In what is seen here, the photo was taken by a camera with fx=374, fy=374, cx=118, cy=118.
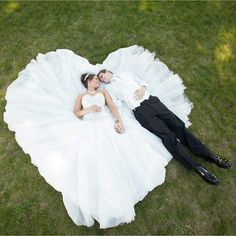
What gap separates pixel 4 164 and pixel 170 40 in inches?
156

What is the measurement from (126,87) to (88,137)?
115cm

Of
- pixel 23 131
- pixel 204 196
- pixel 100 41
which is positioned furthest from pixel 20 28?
pixel 204 196

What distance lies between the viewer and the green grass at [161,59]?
5.36m

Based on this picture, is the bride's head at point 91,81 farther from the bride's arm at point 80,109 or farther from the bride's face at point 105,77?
the bride's arm at point 80,109

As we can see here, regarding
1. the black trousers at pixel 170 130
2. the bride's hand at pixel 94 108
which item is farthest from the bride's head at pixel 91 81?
the black trousers at pixel 170 130

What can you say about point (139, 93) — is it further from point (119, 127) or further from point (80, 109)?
point (80, 109)

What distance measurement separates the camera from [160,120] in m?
5.87

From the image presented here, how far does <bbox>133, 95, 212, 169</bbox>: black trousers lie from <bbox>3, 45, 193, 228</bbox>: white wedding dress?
0.11m

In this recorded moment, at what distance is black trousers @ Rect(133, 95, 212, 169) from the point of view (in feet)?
18.4

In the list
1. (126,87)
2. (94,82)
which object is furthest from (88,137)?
(126,87)

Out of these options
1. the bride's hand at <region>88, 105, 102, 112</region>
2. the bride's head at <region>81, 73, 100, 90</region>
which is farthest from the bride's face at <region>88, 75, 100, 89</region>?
the bride's hand at <region>88, 105, 102, 112</region>

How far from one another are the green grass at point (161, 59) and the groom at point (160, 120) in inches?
8.7

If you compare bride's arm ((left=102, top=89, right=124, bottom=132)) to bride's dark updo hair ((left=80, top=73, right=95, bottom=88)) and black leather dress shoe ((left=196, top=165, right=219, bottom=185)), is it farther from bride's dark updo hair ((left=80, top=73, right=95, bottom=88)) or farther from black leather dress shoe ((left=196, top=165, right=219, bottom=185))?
black leather dress shoe ((left=196, top=165, right=219, bottom=185))

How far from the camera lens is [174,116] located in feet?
19.4
